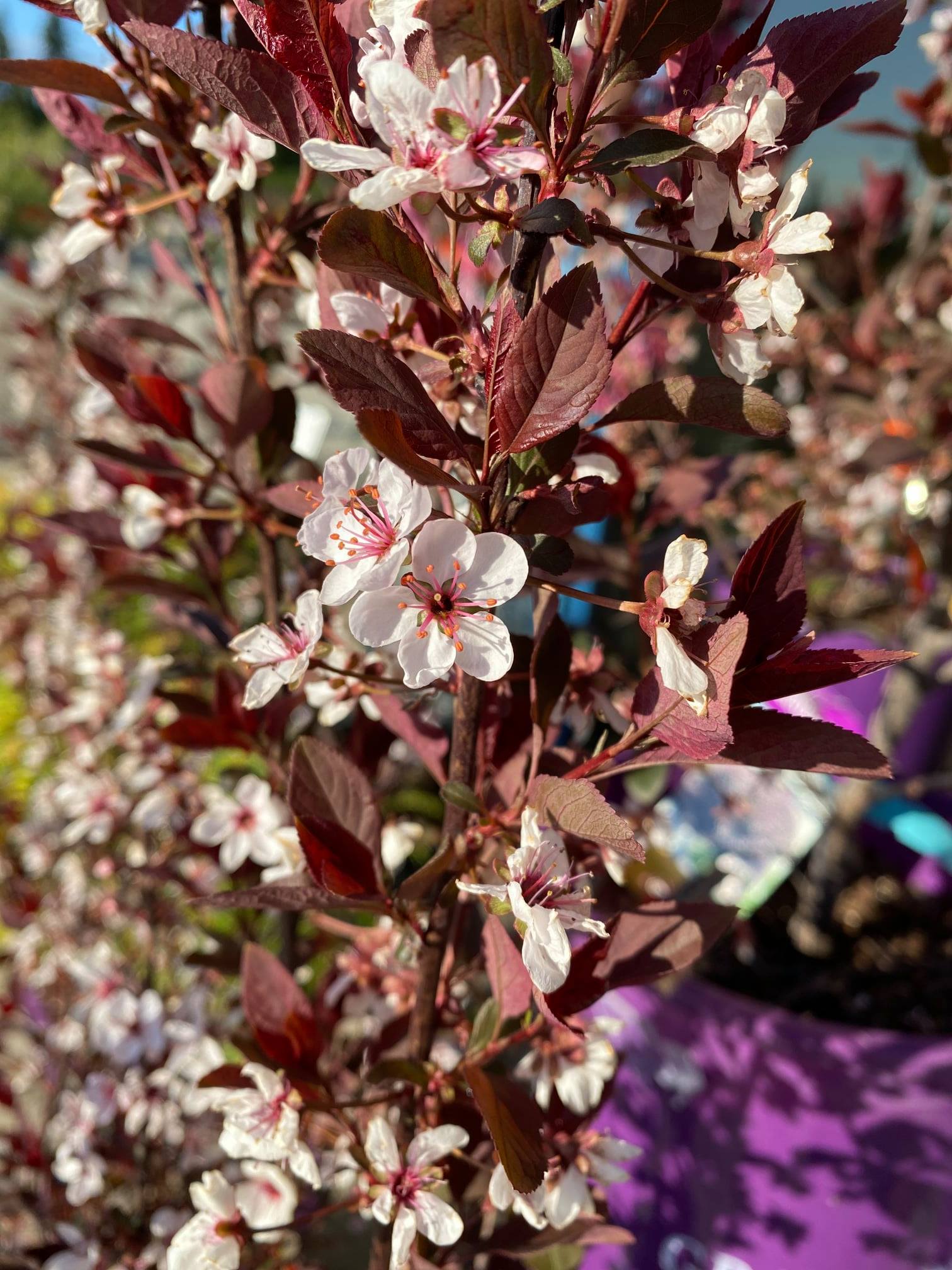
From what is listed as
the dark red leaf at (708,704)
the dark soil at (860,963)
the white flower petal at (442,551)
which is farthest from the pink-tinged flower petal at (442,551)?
the dark soil at (860,963)

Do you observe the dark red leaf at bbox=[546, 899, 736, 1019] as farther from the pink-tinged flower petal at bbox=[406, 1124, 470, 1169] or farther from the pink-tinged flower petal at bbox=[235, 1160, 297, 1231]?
the pink-tinged flower petal at bbox=[235, 1160, 297, 1231]

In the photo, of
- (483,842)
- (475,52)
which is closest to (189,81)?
(475,52)

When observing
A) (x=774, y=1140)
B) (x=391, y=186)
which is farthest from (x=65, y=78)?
(x=774, y=1140)

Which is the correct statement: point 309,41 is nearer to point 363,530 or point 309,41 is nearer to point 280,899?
point 363,530

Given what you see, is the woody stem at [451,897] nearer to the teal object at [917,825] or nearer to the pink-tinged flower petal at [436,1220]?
the pink-tinged flower petal at [436,1220]

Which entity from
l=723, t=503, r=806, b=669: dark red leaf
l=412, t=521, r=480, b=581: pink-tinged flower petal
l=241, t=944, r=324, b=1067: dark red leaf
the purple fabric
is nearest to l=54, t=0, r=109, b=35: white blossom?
l=412, t=521, r=480, b=581: pink-tinged flower petal
